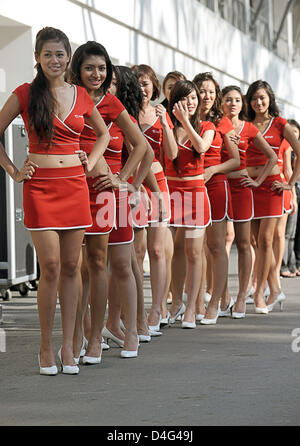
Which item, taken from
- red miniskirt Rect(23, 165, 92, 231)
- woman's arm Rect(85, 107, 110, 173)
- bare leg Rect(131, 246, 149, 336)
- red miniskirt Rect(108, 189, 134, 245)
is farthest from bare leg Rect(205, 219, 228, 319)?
→ red miniskirt Rect(23, 165, 92, 231)

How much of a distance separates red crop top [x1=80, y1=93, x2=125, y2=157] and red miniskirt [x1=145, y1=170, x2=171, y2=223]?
1.37m

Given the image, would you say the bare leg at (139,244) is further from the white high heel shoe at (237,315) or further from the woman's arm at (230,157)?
the white high heel shoe at (237,315)

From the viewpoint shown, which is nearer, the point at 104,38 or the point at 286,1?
the point at 104,38

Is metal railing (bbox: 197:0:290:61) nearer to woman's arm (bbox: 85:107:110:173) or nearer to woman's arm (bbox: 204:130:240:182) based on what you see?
woman's arm (bbox: 204:130:240:182)

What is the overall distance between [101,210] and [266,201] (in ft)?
11.2

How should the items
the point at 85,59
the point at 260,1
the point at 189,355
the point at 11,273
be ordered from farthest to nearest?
the point at 260,1 → the point at 11,273 → the point at 189,355 → the point at 85,59

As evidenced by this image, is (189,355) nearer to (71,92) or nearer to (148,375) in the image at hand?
(148,375)

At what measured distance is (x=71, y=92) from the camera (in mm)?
6484

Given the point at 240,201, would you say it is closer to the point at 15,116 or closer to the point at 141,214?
the point at 141,214

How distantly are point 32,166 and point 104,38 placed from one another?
9.62 metres

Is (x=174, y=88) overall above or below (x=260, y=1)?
below

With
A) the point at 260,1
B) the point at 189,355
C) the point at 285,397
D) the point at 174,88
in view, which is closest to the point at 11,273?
the point at 174,88

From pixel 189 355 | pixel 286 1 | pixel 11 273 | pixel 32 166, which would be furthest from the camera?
pixel 286 1

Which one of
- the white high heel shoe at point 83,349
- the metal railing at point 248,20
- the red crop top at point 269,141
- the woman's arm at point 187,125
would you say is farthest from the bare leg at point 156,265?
the metal railing at point 248,20
